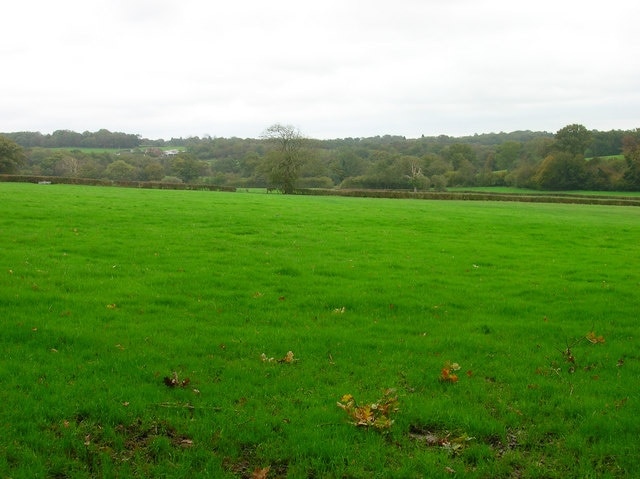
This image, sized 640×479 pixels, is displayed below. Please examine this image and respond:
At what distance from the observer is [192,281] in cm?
1180

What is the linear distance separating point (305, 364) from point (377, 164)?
322ft

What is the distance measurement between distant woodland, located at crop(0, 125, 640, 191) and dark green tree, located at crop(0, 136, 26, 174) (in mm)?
128

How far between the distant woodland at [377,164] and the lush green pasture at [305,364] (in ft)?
234

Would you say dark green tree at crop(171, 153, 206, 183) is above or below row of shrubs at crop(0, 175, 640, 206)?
above

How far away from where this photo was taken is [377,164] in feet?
338

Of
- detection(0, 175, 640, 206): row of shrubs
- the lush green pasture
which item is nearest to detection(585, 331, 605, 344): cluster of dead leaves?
the lush green pasture

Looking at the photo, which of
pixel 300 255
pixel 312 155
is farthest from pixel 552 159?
pixel 300 255

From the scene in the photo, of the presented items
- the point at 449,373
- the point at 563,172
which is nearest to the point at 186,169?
the point at 563,172

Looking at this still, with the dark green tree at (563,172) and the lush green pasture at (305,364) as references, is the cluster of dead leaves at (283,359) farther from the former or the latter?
the dark green tree at (563,172)

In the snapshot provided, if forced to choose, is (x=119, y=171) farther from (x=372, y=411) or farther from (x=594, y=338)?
(x=372, y=411)

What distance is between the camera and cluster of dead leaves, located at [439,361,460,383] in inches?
267

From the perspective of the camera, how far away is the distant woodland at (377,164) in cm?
9138

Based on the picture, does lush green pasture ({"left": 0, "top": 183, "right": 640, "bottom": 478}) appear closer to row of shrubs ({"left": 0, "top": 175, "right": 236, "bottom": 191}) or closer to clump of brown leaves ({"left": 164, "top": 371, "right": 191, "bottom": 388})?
clump of brown leaves ({"left": 164, "top": 371, "right": 191, "bottom": 388})

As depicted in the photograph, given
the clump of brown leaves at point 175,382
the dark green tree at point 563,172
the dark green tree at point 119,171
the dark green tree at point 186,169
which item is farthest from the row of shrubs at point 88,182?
the dark green tree at point 563,172
